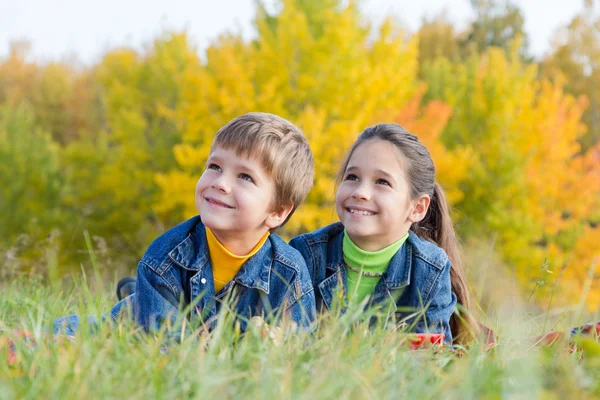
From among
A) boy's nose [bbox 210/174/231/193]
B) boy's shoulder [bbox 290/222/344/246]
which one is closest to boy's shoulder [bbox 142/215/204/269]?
boy's nose [bbox 210/174/231/193]

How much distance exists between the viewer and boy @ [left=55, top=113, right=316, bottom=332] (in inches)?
106

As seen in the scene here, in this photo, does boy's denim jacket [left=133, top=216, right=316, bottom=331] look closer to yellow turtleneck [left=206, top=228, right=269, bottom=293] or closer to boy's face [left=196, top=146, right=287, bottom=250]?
yellow turtleneck [left=206, top=228, right=269, bottom=293]

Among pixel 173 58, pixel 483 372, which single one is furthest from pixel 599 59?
pixel 483 372

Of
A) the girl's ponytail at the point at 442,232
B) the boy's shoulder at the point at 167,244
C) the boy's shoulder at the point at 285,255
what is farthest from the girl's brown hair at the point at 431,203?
the boy's shoulder at the point at 167,244

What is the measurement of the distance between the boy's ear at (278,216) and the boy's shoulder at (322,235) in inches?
10.0

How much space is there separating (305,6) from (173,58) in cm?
594

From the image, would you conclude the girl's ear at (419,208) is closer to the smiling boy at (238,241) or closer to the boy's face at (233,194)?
the smiling boy at (238,241)

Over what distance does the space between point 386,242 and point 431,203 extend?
1.71ft

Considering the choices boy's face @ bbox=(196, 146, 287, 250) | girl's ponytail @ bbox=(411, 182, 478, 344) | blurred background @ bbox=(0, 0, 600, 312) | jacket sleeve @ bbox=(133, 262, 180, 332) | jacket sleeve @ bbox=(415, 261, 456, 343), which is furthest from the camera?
blurred background @ bbox=(0, 0, 600, 312)

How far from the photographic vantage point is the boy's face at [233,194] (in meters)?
2.69

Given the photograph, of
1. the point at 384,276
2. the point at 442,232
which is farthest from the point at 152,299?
the point at 442,232

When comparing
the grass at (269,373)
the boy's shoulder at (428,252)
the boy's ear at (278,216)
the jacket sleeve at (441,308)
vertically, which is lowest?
the jacket sleeve at (441,308)

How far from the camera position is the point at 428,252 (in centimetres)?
311

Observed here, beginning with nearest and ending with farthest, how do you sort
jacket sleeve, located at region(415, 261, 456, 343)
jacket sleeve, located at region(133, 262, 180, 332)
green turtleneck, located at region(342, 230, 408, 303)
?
jacket sleeve, located at region(133, 262, 180, 332) < jacket sleeve, located at region(415, 261, 456, 343) < green turtleneck, located at region(342, 230, 408, 303)
